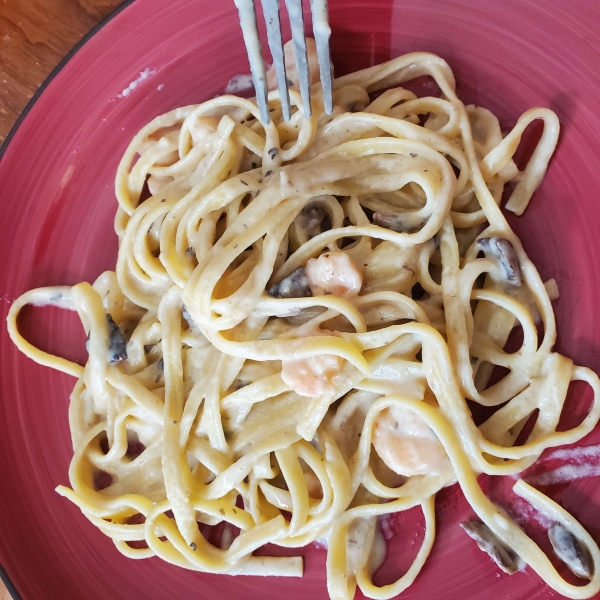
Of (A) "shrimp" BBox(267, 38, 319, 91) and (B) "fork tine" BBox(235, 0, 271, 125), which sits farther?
(A) "shrimp" BBox(267, 38, 319, 91)

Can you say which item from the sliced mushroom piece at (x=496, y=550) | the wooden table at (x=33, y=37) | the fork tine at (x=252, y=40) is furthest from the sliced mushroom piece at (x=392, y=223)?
the wooden table at (x=33, y=37)

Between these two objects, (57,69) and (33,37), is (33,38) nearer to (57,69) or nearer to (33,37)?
→ (33,37)

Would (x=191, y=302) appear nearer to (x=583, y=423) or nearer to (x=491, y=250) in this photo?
(x=491, y=250)

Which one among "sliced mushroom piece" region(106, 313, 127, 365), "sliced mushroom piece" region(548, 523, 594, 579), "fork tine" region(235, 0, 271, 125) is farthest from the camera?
"sliced mushroom piece" region(106, 313, 127, 365)

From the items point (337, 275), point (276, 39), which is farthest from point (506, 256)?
point (276, 39)

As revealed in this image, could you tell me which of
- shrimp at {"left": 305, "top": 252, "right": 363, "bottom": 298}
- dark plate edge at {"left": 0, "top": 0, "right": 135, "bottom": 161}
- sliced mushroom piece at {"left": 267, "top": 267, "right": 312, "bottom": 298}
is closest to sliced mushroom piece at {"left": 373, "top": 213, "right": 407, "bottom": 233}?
shrimp at {"left": 305, "top": 252, "right": 363, "bottom": 298}

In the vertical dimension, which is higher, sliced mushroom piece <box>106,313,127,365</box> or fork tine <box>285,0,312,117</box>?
fork tine <box>285,0,312,117</box>

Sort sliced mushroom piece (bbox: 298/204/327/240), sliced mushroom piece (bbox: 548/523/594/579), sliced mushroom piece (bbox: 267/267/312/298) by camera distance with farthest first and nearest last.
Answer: sliced mushroom piece (bbox: 298/204/327/240) < sliced mushroom piece (bbox: 267/267/312/298) < sliced mushroom piece (bbox: 548/523/594/579)

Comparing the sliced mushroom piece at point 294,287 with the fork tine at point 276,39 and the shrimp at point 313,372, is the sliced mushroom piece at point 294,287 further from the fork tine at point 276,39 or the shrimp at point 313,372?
the fork tine at point 276,39

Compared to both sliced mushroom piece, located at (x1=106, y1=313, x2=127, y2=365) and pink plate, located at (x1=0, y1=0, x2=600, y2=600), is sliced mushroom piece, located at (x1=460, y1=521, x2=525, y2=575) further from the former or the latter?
sliced mushroom piece, located at (x1=106, y1=313, x2=127, y2=365)
